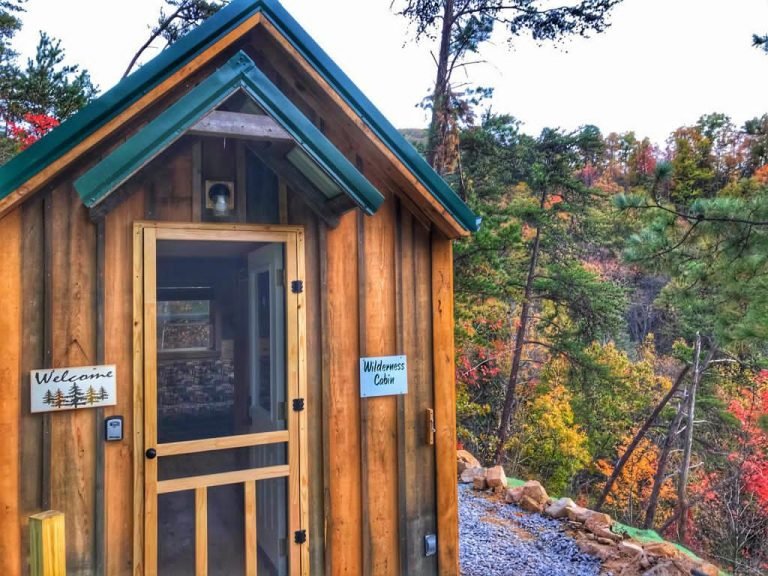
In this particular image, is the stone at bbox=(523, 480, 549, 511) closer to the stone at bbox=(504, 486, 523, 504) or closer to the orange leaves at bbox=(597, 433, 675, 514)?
the stone at bbox=(504, 486, 523, 504)

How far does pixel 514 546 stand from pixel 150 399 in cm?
→ 371

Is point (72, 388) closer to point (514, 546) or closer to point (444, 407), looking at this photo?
point (444, 407)

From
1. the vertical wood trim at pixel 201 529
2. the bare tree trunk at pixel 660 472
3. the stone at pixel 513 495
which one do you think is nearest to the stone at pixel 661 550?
the stone at pixel 513 495

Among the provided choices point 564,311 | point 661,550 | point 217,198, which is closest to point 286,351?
point 217,198

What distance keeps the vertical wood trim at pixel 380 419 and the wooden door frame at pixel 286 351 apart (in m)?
0.40

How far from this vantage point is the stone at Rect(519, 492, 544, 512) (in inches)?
227

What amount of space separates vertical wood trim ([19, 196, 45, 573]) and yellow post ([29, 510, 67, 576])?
0.36 ft

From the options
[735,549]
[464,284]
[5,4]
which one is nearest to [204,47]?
[464,284]

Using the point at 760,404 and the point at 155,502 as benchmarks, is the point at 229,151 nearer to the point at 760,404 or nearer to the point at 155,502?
the point at 155,502

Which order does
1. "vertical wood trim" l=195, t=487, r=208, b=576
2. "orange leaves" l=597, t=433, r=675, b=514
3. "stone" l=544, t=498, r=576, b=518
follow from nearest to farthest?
"vertical wood trim" l=195, t=487, r=208, b=576 < "stone" l=544, t=498, r=576, b=518 < "orange leaves" l=597, t=433, r=675, b=514

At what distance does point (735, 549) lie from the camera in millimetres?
11109

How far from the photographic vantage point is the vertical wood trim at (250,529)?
3.04 metres

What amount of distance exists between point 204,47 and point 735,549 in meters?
13.8

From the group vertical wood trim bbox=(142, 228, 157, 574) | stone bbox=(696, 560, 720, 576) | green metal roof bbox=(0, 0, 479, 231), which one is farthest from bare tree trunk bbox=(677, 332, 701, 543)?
vertical wood trim bbox=(142, 228, 157, 574)
